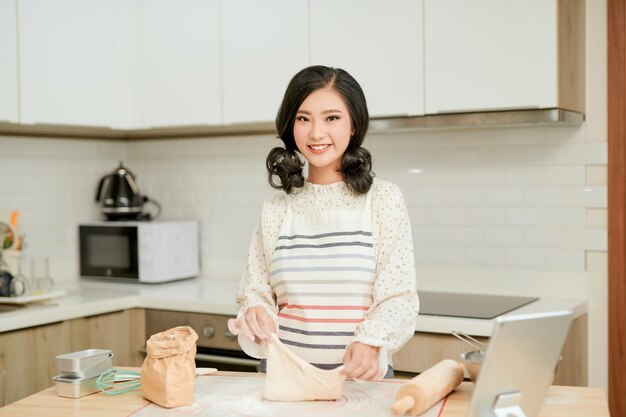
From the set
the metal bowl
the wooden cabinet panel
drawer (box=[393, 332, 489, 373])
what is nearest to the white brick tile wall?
drawer (box=[393, 332, 489, 373])

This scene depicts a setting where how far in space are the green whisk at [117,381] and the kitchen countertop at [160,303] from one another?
99 centimetres

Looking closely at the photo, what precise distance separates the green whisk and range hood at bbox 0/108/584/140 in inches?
55.7

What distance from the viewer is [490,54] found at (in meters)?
2.70

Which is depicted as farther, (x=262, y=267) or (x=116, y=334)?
(x=116, y=334)

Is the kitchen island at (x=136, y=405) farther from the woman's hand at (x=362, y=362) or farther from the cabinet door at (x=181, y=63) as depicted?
the cabinet door at (x=181, y=63)

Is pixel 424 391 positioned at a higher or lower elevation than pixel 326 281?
lower

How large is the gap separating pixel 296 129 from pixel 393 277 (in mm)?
428

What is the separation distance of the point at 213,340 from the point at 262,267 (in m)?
1.10

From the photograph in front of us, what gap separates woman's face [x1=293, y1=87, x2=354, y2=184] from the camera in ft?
6.30

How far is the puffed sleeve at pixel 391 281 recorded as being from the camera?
1743mm

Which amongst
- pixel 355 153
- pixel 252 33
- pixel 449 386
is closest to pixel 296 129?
pixel 355 153

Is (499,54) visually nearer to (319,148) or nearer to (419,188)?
(419,188)

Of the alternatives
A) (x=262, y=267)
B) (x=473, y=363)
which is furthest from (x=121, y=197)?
(x=473, y=363)

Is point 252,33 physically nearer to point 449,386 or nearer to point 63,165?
point 63,165
